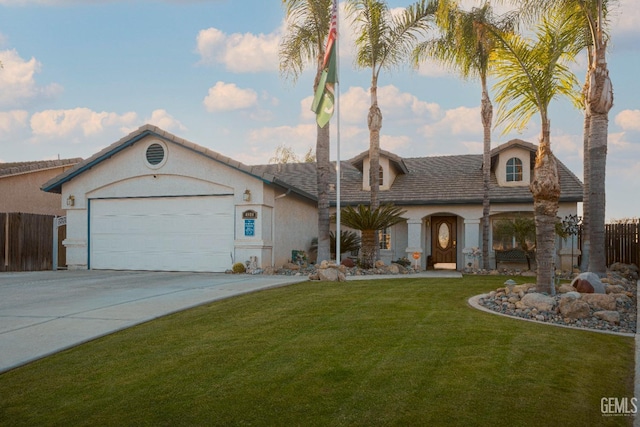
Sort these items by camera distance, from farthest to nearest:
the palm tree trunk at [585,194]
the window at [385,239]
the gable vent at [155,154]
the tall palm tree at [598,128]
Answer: the window at [385,239], the gable vent at [155,154], the palm tree trunk at [585,194], the tall palm tree at [598,128]

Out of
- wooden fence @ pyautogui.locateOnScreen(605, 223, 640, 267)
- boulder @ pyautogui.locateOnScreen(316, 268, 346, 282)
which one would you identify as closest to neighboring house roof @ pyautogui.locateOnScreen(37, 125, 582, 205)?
wooden fence @ pyautogui.locateOnScreen(605, 223, 640, 267)

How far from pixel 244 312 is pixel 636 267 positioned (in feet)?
44.2

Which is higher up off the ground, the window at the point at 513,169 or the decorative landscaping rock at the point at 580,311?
the window at the point at 513,169

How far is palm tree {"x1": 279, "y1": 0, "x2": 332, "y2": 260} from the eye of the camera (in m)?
17.1

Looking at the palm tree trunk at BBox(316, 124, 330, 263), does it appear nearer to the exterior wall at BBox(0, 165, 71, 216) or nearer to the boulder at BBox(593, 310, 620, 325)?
the boulder at BBox(593, 310, 620, 325)

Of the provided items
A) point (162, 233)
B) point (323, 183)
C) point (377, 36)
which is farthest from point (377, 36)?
point (162, 233)

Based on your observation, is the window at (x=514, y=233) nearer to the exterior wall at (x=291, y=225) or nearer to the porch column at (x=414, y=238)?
Result: the porch column at (x=414, y=238)

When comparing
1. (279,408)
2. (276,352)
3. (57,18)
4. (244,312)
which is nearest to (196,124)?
(57,18)

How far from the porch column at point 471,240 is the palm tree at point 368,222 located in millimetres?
4587

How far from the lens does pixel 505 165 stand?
22.2 meters

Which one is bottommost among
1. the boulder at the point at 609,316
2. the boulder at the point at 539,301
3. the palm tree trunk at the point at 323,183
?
the boulder at the point at 609,316

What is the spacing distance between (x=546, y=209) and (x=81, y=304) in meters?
9.18

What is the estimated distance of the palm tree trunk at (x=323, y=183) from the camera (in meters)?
17.0

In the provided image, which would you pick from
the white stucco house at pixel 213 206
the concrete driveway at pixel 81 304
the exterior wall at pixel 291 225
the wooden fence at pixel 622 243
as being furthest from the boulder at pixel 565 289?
the exterior wall at pixel 291 225
